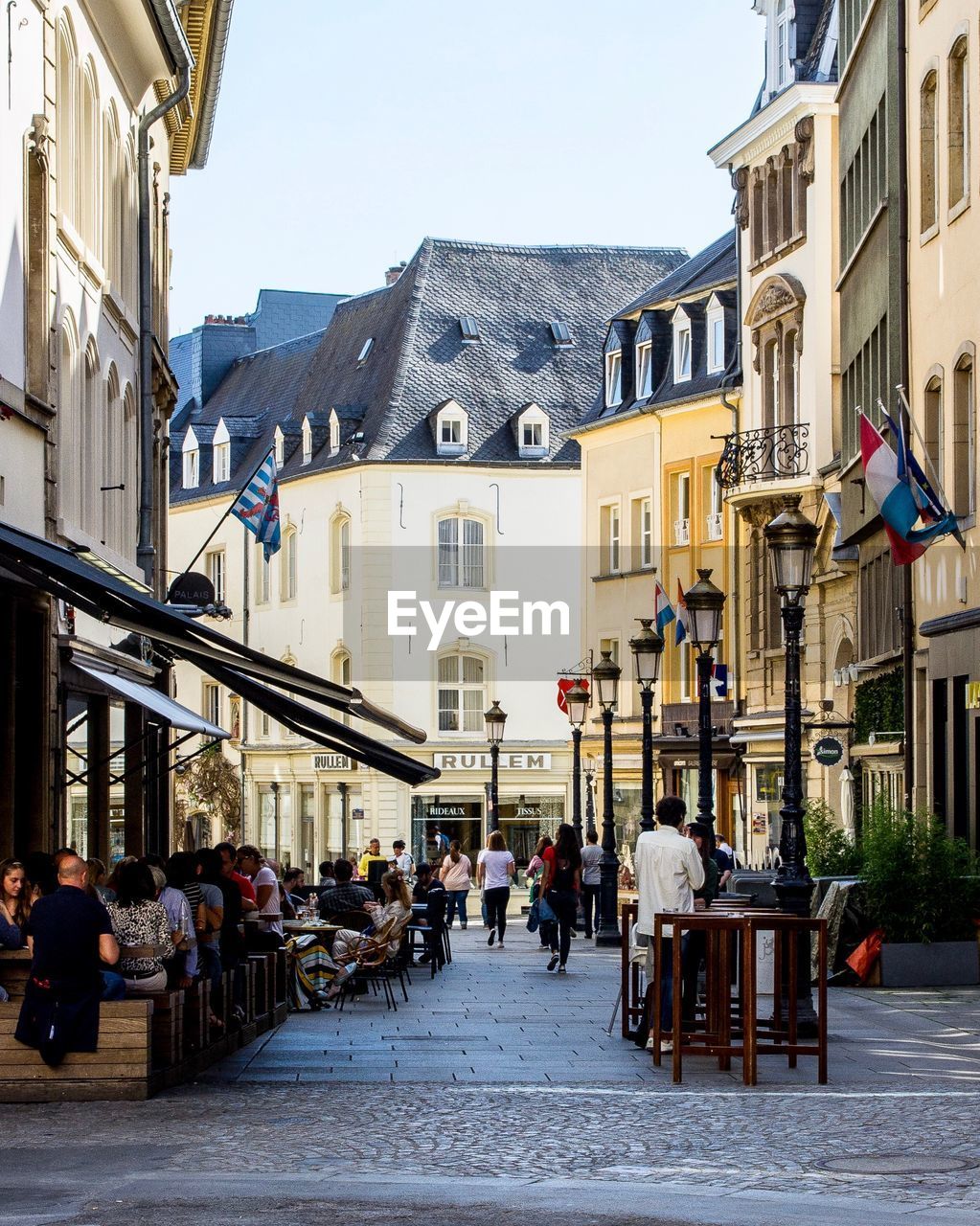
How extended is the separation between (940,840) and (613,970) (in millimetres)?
6051

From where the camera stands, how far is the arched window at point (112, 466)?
28359mm

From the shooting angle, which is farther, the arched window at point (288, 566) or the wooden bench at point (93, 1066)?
the arched window at point (288, 566)

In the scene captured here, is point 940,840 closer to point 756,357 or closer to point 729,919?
point 729,919

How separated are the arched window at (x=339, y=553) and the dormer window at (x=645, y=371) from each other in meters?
12.5

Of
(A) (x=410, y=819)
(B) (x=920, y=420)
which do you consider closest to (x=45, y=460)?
(B) (x=920, y=420)

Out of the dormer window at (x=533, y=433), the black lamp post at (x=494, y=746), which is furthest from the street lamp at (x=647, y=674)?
the dormer window at (x=533, y=433)

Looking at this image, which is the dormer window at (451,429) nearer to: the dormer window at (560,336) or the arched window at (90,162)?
the dormer window at (560,336)

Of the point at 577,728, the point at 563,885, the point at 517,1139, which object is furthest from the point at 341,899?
the point at 577,728

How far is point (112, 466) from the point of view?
1144 inches

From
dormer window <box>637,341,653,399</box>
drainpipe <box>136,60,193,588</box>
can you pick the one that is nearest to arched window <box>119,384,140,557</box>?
drainpipe <box>136,60,193,588</box>

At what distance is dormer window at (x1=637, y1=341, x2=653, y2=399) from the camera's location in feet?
194

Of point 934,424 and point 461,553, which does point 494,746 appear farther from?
point 461,553

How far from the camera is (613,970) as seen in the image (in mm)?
27328

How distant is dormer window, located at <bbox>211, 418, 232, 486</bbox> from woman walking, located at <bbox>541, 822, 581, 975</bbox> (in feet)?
173
